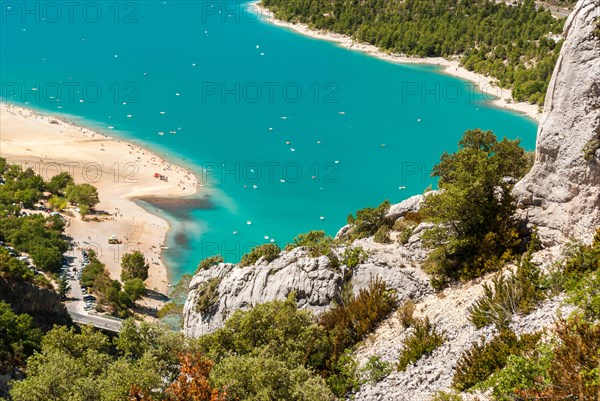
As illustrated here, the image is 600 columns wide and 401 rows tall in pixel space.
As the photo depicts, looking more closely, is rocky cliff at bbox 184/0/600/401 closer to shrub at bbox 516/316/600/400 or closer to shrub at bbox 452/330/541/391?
shrub at bbox 452/330/541/391

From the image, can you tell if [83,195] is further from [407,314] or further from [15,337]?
[407,314]

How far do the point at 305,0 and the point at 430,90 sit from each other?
211 feet

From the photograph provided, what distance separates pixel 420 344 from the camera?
22.5 metres

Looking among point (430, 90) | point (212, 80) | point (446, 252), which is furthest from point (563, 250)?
point (212, 80)

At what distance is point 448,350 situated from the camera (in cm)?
2206

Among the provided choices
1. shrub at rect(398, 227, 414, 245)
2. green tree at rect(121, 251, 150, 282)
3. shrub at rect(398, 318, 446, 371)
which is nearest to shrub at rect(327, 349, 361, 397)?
shrub at rect(398, 318, 446, 371)

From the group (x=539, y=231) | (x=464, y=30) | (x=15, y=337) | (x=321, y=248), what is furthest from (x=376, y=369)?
(x=464, y=30)

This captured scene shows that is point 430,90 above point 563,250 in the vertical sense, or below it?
below

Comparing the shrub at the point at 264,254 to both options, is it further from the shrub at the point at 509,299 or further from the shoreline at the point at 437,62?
the shoreline at the point at 437,62

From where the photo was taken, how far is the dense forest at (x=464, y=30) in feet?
386

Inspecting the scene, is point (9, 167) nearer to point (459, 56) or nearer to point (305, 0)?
point (459, 56)

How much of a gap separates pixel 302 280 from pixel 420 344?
29.9 ft

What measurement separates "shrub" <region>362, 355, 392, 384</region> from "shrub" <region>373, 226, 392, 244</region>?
10128 mm

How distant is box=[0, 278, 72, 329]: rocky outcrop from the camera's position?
40125mm
